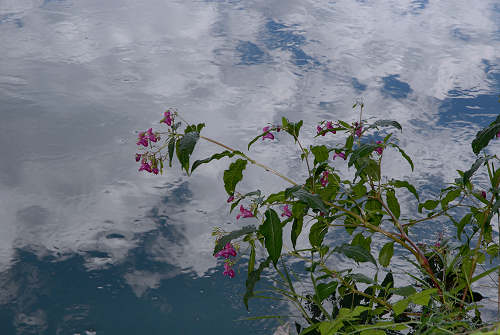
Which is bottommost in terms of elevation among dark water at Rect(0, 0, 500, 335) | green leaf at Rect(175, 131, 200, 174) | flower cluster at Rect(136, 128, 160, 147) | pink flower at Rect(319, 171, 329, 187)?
dark water at Rect(0, 0, 500, 335)

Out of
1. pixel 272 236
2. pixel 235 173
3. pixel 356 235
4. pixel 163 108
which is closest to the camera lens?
pixel 272 236

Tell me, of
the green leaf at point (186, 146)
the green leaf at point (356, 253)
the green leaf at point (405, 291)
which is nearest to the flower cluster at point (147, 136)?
the green leaf at point (186, 146)

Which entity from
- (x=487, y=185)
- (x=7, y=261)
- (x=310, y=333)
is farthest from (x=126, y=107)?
(x=310, y=333)

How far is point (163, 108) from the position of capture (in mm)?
2873

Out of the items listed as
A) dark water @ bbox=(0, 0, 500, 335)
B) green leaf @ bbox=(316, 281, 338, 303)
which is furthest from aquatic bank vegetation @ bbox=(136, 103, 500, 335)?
dark water @ bbox=(0, 0, 500, 335)

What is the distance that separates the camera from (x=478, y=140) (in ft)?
2.78

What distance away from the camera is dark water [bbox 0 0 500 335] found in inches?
61.7

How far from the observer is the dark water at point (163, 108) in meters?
1.57

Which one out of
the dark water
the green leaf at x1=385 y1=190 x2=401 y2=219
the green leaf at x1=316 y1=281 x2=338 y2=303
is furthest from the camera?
the dark water

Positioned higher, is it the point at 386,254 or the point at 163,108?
the point at 386,254

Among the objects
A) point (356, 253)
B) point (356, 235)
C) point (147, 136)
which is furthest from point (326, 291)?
point (147, 136)

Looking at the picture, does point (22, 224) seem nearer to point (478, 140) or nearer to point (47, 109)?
point (47, 109)

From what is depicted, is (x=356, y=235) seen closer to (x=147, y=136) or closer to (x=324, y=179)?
(x=324, y=179)

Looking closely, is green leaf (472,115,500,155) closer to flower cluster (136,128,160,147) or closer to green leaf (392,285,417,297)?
green leaf (392,285,417,297)
